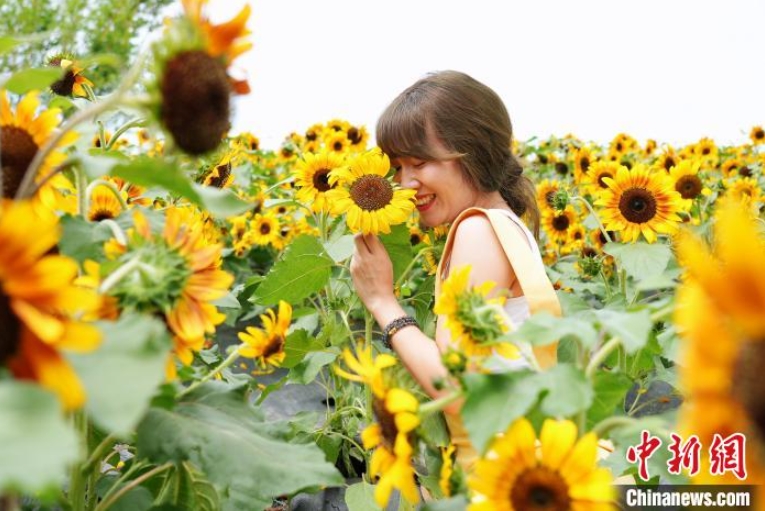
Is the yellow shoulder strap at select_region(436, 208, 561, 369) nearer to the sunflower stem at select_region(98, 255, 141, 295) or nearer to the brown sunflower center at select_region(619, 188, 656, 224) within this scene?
the brown sunflower center at select_region(619, 188, 656, 224)

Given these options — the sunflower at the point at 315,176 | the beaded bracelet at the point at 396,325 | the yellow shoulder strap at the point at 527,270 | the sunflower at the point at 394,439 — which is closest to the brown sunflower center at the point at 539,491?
the sunflower at the point at 394,439

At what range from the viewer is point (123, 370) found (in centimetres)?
48

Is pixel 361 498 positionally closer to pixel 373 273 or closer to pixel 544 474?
pixel 373 273

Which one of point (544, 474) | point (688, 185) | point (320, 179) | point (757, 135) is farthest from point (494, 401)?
point (757, 135)

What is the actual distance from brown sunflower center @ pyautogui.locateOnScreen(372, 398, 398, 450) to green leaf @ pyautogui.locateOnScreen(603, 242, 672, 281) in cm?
98

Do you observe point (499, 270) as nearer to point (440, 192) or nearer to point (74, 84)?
point (440, 192)

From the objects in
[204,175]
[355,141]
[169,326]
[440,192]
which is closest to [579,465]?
[169,326]

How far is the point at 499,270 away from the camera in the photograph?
4.57 feet

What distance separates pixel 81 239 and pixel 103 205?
1.04 feet

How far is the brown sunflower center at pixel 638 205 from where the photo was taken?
1752mm

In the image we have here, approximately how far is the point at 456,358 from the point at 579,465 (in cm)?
14

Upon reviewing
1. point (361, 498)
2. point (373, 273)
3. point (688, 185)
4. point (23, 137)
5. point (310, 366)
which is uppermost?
point (23, 137)

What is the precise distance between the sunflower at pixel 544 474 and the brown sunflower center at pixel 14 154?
482mm

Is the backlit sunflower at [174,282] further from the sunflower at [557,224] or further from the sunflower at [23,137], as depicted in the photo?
→ the sunflower at [557,224]
